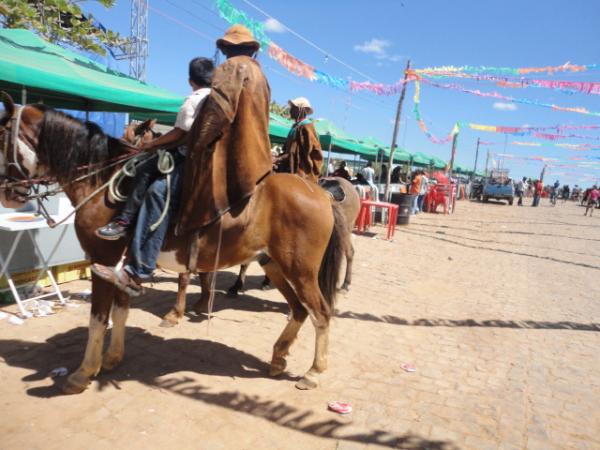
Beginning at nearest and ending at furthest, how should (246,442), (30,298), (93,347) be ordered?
(246,442)
(93,347)
(30,298)

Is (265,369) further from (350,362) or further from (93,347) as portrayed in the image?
(93,347)

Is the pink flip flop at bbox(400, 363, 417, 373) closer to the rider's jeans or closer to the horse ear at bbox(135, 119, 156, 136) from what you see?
the rider's jeans

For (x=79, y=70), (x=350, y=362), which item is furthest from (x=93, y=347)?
(x=79, y=70)

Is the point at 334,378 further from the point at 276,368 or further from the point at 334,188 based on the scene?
the point at 334,188

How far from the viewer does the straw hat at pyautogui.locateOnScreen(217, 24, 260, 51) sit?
298 cm

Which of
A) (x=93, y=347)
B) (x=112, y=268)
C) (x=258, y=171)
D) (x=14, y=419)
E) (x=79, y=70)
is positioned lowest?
(x=14, y=419)

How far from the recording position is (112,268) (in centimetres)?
298

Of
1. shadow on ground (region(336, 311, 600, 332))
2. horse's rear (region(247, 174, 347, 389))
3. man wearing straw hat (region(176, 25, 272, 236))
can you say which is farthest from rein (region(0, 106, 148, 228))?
shadow on ground (region(336, 311, 600, 332))

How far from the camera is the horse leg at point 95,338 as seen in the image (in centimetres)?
316

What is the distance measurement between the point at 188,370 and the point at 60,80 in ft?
11.6

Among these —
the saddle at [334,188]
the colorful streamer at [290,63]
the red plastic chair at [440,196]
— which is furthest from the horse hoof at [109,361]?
the red plastic chair at [440,196]

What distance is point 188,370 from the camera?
144 inches

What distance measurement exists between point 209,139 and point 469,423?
300 cm

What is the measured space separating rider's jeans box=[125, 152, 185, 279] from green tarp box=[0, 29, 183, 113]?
7.89 feet
